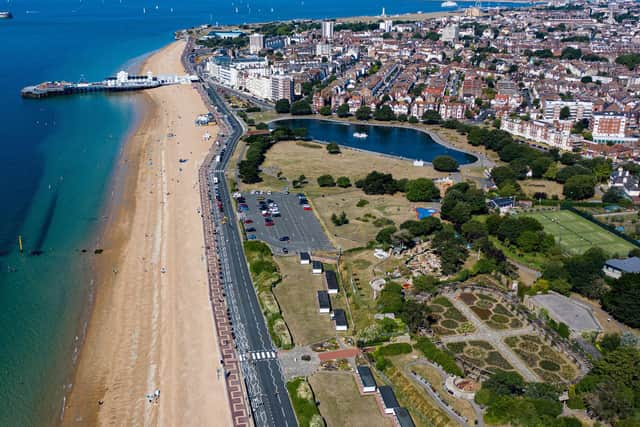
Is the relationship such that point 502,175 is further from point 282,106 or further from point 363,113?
point 282,106

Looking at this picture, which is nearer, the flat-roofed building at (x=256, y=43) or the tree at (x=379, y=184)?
the tree at (x=379, y=184)

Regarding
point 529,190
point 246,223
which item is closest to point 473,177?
point 529,190

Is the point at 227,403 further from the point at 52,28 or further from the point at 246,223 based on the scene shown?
the point at 52,28

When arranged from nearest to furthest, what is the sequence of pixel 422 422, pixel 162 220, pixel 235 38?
1. pixel 422 422
2. pixel 162 220
3. pixel 235 38

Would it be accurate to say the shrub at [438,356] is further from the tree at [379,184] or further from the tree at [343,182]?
the tree at [343,182]

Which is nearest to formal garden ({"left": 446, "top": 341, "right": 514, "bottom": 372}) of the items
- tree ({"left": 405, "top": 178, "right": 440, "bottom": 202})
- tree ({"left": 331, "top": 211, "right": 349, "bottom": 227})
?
tree ({"left": 331, "top": 211, "right": 349, "bottom": 227})

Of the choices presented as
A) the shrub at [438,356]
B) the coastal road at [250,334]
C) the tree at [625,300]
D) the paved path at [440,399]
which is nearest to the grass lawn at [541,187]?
the tree at [625,300]
